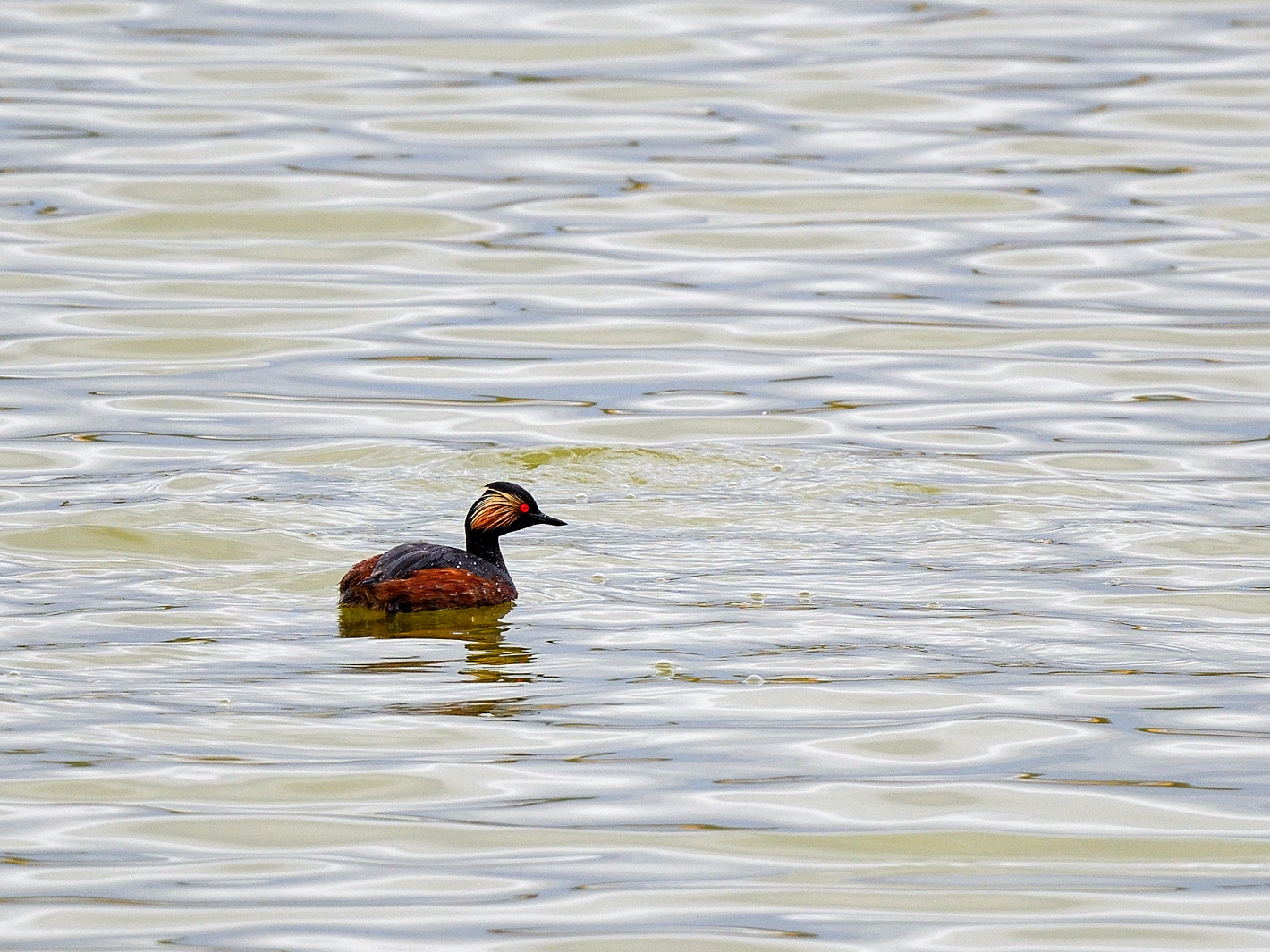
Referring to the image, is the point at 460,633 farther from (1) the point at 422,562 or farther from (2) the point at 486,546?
(2) the point at 486,546

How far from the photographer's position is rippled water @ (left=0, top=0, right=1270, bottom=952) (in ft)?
23.7

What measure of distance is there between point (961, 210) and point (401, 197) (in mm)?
4989

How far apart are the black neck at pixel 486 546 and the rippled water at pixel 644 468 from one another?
0.40 meters

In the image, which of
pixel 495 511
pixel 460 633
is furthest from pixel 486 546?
pixel 460 633

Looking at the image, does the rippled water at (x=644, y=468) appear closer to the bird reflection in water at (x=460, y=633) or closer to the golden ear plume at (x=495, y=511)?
the bird reflection in water at (x=460, y=633)

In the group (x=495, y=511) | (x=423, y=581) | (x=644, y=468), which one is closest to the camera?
(x=423, y=581)

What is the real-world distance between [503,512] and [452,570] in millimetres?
810

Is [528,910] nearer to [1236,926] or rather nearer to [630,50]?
[1236,926]

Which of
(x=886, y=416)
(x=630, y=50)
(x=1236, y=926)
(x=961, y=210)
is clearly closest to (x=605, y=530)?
(x=886, y=416)

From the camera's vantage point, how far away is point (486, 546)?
36.0ft

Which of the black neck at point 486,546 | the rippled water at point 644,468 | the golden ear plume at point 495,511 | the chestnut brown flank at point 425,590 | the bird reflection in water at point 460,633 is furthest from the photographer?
the golden ear plume at point 495,511

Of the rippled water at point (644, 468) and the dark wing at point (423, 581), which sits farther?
the dark wing at point (423, 581)

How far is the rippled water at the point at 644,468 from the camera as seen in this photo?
7.21 metres

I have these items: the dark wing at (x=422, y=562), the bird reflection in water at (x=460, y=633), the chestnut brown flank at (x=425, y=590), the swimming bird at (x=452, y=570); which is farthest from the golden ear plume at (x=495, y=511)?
the bird reflection in water at (x=460, y=633)
